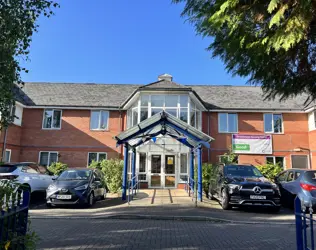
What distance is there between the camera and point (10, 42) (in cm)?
414

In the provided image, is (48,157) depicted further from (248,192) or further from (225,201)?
(248,192)

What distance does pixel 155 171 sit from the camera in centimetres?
1878

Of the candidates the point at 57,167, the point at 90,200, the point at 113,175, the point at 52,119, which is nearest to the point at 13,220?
the point at 90,200

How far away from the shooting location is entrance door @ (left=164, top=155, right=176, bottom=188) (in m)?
18.6

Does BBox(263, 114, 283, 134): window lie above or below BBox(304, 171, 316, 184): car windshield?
above

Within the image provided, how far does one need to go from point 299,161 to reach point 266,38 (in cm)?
2018

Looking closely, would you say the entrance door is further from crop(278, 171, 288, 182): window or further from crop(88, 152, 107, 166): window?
crop(278, 171, 288, 182): window

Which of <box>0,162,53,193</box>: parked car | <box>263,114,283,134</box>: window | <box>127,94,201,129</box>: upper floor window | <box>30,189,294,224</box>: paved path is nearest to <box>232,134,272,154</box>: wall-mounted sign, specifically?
<box>263,114,283,134</box>: window

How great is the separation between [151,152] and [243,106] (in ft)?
27.6

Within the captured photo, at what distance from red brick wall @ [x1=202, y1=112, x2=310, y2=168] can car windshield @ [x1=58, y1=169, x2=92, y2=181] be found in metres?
11.0

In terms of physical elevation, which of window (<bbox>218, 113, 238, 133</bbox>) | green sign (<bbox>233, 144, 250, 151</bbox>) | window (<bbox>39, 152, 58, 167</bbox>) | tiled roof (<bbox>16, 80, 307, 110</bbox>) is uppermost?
tiled roof (<bbox>16, 80, 307, 110</bbox>)

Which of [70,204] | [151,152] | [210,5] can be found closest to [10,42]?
[210,5]

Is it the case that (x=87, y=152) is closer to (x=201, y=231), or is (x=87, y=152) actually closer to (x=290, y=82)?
(x=201, y=231)

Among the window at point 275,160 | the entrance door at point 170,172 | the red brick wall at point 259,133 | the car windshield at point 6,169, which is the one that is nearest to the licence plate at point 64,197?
the car windshield at point 6,169
